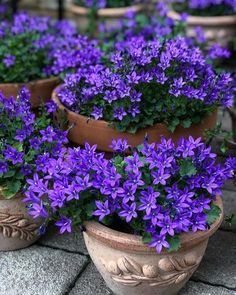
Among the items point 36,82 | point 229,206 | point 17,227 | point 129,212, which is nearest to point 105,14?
point 36,82

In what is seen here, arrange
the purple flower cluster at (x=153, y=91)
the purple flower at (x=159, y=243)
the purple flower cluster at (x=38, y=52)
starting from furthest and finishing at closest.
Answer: the purple flower cluster at (x=38, y=52)
the purple flower cluster at (x=153, y=91)
the purple flower at (x=159, y=243)

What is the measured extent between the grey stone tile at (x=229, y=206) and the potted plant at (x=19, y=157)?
913 mm

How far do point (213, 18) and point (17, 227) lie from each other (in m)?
2.56

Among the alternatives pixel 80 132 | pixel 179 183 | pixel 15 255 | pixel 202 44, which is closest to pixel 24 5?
pixel 202 44

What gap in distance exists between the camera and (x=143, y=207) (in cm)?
204

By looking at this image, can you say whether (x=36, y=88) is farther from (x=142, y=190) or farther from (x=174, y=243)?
(x=174, y=243)

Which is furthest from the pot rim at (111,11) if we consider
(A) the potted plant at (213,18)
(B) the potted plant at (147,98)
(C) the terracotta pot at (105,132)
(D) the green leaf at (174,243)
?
(D) the green leaf at (174,243)

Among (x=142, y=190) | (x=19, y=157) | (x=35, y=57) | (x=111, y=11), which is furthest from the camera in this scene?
(x=111, y=11)

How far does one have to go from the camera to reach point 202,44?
3.67 metres

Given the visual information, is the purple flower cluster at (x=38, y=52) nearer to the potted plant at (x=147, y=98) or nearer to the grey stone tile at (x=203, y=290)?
the potted plant at (x=147, y=98)

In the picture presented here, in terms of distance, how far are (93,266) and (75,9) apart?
2815 mm

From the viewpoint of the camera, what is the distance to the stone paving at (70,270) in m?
2.38

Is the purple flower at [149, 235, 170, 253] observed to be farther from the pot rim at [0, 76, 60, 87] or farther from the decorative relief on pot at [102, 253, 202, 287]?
the pot rim at [0, 76, 60, 87]

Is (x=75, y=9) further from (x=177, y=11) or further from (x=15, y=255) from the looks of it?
(x=15, y=255)
